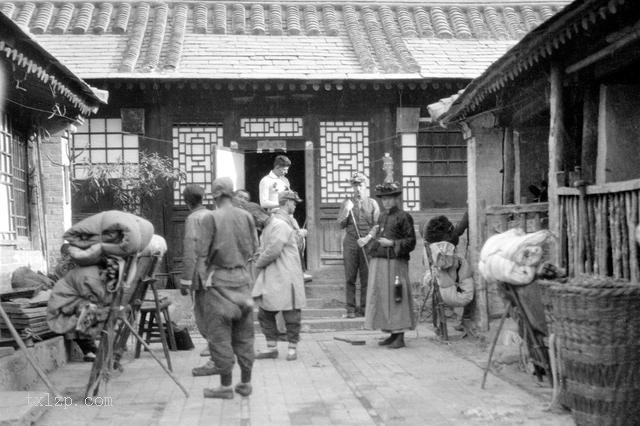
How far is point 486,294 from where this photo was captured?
11.4 meters

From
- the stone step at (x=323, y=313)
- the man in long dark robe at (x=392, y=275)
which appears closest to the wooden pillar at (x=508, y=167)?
the man in long dark robe at (x=392, y=275)

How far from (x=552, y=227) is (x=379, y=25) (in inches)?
407

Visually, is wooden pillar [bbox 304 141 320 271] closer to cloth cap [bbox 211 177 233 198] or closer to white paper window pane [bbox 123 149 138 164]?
white paper window pane [bbox 123 149 138 164]

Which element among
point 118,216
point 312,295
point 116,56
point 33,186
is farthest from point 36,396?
point 116,56

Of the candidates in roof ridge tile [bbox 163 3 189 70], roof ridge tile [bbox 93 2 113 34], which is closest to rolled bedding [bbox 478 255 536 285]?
roof ridge tile [bbox 163 3 189 70]

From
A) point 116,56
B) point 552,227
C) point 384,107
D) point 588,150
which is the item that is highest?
point 116,56

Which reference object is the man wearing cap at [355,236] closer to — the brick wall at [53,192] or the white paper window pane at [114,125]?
the brick wall at [53,192]

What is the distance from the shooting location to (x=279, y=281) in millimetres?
9883

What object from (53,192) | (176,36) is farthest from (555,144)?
(176,36)

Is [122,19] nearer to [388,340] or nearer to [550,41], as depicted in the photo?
[388,340]

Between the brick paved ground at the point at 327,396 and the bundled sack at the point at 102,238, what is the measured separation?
1.27 metres

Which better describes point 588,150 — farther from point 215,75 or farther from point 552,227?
point 215,75

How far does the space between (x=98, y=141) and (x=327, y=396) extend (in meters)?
9.44

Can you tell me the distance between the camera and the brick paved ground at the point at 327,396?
6707 millimetres
